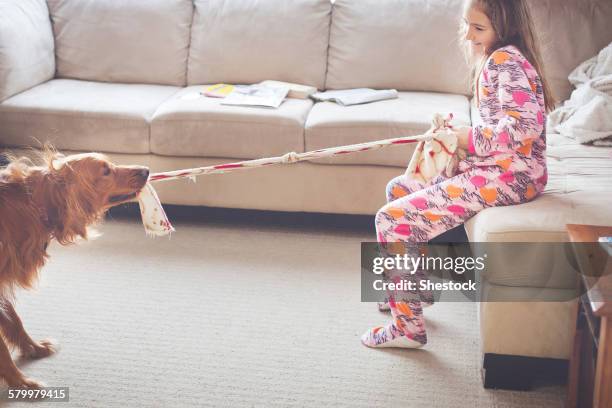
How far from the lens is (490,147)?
1961 millimetres

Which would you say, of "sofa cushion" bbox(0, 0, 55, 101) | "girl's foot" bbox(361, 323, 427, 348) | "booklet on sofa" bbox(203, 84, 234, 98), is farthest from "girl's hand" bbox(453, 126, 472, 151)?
"sofa cushion" bbox(0, 0, 55, 101)

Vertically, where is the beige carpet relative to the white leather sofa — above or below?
below

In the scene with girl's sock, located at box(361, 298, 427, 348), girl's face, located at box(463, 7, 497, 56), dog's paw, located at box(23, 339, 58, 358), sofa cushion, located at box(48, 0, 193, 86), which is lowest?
dog's paw, located at box(23, 339, 58, 358)

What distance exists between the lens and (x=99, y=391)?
6.37 feet

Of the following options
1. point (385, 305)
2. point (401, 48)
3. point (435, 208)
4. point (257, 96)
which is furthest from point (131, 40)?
point (435, 208)

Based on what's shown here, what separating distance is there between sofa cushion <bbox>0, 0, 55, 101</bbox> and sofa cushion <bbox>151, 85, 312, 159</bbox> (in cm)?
72

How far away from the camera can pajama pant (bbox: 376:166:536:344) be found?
2.00 m

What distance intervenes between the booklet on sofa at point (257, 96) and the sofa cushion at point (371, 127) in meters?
0.19

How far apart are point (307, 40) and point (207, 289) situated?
1.34 meters

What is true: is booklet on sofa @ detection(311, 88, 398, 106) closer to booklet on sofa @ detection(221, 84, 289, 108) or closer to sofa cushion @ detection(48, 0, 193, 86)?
booklet on sofa @ detection(221, 84, 289, 108)

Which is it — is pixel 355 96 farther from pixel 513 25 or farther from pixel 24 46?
pixel 24 46

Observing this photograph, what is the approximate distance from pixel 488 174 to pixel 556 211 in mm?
218

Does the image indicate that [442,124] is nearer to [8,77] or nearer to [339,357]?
[339,357]

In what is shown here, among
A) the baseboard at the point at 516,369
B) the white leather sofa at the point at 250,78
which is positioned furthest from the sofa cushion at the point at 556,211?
the baseboard at the point at 516,369
